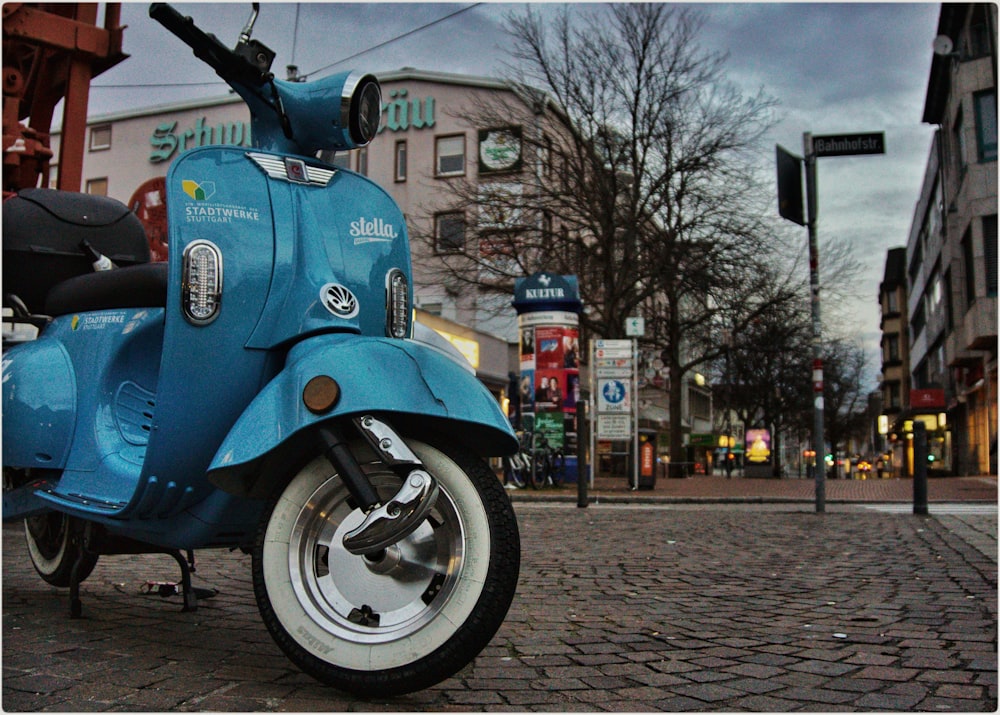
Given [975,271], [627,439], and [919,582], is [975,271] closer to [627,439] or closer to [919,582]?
[627,439]

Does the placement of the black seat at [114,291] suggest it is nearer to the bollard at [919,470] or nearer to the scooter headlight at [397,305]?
the scooter headlight at [397,305]

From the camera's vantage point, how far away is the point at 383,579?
253cm

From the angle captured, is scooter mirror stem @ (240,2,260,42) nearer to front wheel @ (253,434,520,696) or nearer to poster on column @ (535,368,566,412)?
front wheel @ (253,434,520,696)

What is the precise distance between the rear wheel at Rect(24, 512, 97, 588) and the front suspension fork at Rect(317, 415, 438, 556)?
7.04 ft

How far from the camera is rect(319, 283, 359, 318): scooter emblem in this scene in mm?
2967

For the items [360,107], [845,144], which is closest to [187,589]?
[360,107]

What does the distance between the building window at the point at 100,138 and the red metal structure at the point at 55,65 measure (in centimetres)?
3519

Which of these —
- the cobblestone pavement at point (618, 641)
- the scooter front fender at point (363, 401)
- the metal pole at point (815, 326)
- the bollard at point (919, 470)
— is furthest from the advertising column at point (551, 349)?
the scooter front fender at point (363, 401)

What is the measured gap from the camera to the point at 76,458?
138 inches

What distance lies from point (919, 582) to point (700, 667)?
2532mm

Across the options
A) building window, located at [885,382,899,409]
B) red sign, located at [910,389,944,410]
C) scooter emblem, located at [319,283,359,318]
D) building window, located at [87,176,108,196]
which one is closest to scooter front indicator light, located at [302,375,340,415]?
scooter emblem, located at [319,283,359,318]

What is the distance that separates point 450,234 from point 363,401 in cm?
2219

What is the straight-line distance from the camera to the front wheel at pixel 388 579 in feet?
7.95

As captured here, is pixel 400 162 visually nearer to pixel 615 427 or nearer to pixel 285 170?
pixel 615 427
